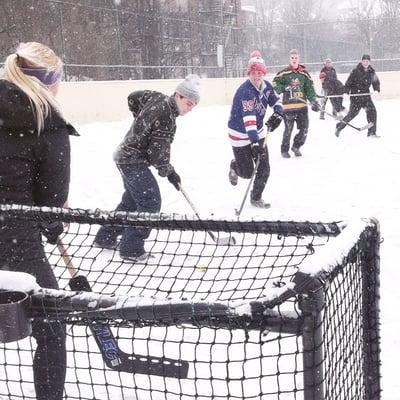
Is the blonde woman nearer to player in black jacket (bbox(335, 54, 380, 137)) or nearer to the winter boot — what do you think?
the winter boot

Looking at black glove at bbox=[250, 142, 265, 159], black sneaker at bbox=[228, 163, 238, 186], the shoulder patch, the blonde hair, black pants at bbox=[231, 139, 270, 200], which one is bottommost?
black sneaker at bbox=[228, 163, 238, 186]

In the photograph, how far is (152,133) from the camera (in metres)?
4.73

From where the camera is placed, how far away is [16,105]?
2.50 metres

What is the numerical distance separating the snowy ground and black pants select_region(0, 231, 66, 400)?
3.18 ft

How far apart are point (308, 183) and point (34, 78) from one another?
6.25 m

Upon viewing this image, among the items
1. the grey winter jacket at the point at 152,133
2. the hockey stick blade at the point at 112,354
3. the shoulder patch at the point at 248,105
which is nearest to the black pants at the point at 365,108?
the shoulder patch at the point at 248,105

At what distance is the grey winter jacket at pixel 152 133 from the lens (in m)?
4.70

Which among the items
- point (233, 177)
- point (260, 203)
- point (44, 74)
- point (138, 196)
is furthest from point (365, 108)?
point (44, 74)

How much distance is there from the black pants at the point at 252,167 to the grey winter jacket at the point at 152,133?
2.15 metres

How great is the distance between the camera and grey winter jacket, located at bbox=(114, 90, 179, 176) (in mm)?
4695

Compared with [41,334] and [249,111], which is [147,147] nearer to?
[249,111]

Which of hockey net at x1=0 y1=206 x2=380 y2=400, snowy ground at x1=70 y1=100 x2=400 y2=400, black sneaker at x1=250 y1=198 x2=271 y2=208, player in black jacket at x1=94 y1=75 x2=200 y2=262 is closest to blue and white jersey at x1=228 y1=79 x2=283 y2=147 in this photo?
black sneaker at x1=250 y1=198 x2=271 y2=208

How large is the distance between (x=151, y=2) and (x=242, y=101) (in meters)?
13.7

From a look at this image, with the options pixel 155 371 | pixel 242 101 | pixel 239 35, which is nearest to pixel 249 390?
pixel 155 371
